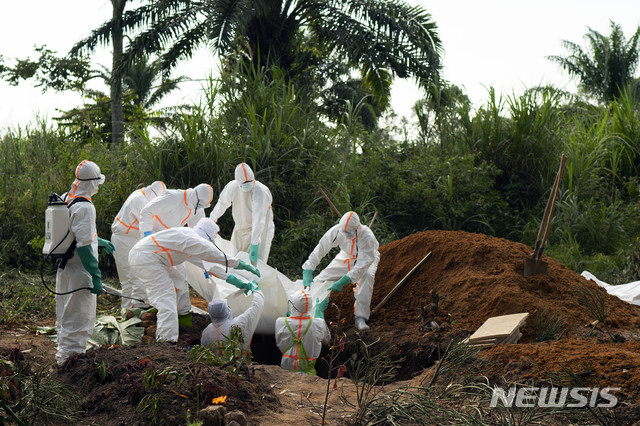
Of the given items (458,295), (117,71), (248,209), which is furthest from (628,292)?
(117,71)

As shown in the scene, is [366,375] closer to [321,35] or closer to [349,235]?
[349,235]

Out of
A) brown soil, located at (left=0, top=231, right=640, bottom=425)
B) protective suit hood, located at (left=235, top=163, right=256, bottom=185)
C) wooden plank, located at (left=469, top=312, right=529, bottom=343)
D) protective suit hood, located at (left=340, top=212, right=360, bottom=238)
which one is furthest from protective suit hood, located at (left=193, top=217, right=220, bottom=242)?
wooden plank, located at (left=469, top=312, right=529, bottom=343)

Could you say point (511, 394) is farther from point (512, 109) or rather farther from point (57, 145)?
point (57, 145)

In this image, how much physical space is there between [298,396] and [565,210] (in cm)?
779

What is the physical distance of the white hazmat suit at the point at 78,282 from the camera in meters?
4.73

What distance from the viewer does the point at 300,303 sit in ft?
18.4

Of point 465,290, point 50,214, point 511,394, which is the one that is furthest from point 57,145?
point 511,394

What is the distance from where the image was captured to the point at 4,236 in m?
9.66

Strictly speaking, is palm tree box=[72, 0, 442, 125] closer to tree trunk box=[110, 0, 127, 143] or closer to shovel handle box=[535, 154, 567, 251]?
tree trunk box=[110, 0, 127, 143]

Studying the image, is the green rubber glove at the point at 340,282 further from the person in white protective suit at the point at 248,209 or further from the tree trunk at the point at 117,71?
the tree trunk at the point at 117,71

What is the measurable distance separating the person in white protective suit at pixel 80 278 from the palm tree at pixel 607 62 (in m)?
25.5

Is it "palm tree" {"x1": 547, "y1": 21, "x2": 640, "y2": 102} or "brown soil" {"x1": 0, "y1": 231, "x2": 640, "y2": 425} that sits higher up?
"palm tree" {"x1": 547, "y1": 21, "x2": 640, "y2": 102}

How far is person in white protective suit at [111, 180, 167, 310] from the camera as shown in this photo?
7.07 meters

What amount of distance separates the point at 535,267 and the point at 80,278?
4.73 metres
